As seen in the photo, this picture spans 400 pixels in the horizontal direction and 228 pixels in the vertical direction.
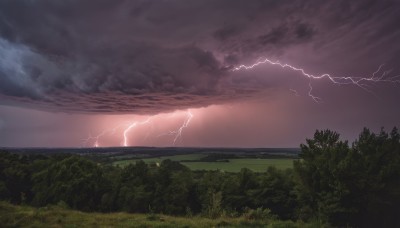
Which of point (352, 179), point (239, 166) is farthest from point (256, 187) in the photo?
point (239, 166)

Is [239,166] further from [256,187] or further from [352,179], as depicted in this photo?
[352,179]

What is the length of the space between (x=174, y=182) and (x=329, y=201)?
32661mm

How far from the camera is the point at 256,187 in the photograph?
190 feet

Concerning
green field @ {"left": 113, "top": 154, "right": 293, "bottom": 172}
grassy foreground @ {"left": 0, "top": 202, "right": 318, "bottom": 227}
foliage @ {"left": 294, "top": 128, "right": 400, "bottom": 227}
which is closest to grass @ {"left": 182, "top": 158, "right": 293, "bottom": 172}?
green field @ {"left": 113, "top": 154, "right": 293, "bottom": 172}

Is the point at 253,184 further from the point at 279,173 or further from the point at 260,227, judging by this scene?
the point at 260,227

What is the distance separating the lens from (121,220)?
1739 cm

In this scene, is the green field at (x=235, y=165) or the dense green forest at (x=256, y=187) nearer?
the dense green forest at (x=256, y=187)

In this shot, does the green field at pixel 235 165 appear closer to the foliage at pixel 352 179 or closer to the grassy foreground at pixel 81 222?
the foliage at pixel 352 179

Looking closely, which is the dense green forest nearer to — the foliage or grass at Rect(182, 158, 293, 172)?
the foliage

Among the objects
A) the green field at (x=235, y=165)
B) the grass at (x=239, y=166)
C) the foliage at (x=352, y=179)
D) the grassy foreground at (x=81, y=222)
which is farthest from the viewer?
the green field at (x=235, y=165)

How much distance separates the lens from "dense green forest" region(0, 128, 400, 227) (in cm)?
3744

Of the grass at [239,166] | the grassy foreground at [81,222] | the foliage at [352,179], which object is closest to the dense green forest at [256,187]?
the foliage at [352,179]

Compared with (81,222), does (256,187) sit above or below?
below

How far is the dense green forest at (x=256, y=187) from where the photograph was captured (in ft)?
123
